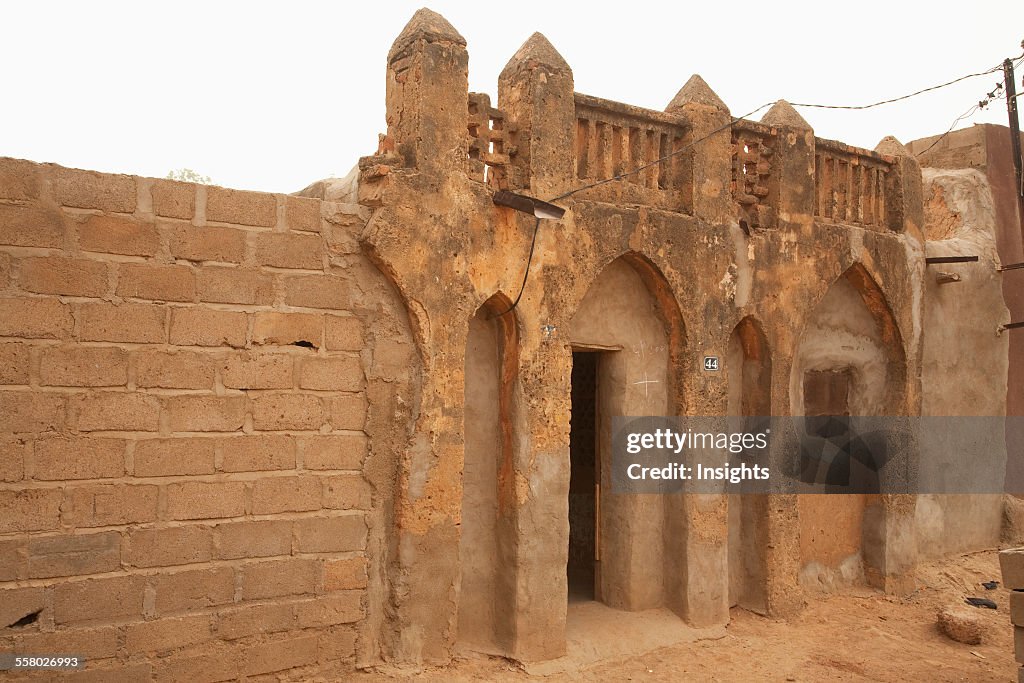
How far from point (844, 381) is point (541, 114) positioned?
15.9 ft

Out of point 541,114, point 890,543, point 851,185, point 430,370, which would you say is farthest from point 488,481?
point 851,185

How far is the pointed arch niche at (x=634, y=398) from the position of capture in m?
7.46

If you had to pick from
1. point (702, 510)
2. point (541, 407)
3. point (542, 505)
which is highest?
point (541, 407)

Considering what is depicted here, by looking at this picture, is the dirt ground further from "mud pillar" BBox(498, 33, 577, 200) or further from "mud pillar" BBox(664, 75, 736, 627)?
"mud pillar" BBox(498, 33, 577, 200)

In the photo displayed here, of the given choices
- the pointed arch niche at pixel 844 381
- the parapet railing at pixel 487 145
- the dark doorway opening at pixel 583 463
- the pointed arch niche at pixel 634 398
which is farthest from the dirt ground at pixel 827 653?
the parapet railing at pixel 487 145

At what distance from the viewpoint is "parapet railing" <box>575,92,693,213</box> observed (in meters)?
7.18

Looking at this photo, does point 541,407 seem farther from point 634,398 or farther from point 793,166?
point 793,166

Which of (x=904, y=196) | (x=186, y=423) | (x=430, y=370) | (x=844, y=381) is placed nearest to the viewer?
(x=186, y=423)

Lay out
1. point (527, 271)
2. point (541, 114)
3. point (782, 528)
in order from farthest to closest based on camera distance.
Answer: point (782, 528), point (541, 114), point (527, 271)

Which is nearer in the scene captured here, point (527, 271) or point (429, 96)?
point (429, 96)

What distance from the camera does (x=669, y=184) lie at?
25.3ft

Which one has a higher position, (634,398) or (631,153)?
(631,153)

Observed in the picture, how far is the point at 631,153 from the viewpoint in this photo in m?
7.54

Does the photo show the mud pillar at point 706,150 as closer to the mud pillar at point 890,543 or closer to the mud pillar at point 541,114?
the mud pillar at point 541,114
